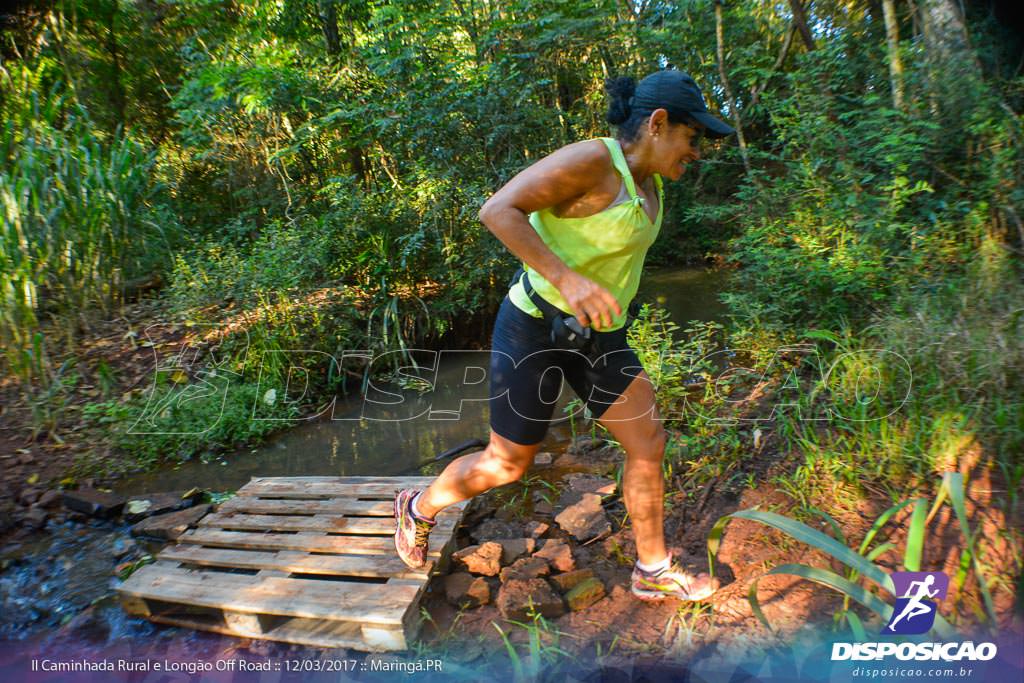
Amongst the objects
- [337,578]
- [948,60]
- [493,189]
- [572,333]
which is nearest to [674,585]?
[572,333]

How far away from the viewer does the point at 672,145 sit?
6.24 feet

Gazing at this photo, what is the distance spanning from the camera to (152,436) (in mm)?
4395

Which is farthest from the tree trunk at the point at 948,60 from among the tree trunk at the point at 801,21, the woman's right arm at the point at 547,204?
the woman's right arm at the point at 547,204

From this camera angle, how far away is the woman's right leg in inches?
84.7

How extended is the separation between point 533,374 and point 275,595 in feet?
4.34

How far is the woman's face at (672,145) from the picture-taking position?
1.88 metres

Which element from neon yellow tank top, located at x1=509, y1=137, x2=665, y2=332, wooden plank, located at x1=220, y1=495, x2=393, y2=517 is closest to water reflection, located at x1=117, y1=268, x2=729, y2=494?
wooden plank, located at x1=220, y1=495, x2=393, y2=517

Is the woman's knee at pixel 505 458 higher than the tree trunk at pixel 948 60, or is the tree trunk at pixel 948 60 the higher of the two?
the tree trunk at pixel 948 60

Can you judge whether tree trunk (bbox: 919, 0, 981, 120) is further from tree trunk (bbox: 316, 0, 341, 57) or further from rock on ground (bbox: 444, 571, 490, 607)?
tree trunk (bbox: 316, 0, 341, 57)

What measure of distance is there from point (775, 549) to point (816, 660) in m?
0.55

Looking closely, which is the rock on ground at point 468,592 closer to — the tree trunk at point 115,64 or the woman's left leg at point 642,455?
the woman's left leg at point 642,455

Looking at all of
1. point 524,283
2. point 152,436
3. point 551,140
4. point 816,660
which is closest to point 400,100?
point 551,140

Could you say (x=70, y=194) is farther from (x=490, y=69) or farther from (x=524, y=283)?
(x=524, y=283)

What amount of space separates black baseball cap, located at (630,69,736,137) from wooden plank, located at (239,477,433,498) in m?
2.04
